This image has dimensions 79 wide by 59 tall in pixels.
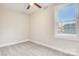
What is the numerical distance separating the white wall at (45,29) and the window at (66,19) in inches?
4.2

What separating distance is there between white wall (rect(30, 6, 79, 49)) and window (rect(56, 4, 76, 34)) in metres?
0.11

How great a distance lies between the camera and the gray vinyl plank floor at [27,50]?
1587 mm

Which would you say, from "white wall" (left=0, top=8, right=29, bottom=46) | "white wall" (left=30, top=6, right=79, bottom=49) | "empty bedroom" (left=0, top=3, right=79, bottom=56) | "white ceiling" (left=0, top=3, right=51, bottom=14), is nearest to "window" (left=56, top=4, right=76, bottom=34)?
"empty bedroom" (left=0, top=3, right=79, bottom=56)

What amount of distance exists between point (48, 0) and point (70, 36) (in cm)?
73

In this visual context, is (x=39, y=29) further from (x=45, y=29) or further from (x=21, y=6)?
(x=21, y=6)

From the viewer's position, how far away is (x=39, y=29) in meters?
1.72

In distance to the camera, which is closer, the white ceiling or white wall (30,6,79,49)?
the white ceiling

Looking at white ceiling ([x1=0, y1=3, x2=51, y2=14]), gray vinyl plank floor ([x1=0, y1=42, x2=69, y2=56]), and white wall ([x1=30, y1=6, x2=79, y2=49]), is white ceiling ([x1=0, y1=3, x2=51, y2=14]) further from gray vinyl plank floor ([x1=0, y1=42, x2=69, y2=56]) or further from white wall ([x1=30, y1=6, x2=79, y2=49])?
gray vinyl plank floor ([x1=0, y1=42, x2=69, y2=56])

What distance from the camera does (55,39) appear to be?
5.60ft

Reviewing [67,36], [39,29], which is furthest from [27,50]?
[67,36]

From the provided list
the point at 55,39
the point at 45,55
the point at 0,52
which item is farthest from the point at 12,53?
the point at 55,39

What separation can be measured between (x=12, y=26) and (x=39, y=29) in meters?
0.48

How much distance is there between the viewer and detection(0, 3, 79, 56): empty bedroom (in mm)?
1602

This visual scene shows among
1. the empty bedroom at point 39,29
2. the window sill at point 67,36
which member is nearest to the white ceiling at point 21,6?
the empty bedroom at point 39,29
